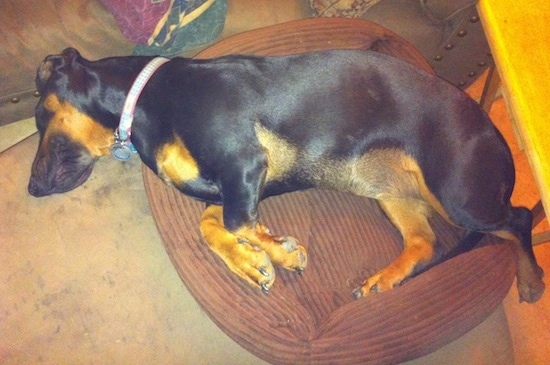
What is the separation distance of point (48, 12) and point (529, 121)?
2.01 metres

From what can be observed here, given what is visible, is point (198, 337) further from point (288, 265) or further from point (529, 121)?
point (529, 121)

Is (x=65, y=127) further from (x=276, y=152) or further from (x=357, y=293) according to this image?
(x=357, y=293)

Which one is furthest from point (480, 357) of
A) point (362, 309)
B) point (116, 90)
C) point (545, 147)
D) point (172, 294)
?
point (116, 90)

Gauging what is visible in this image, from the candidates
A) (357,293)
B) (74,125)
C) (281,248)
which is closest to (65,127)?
(74,125)

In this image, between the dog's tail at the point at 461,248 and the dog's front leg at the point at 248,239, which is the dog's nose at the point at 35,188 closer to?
the dog's front leg at the point at 248,239

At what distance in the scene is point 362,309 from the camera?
6.63 feet

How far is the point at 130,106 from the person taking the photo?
2.05m

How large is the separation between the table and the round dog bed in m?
0.46

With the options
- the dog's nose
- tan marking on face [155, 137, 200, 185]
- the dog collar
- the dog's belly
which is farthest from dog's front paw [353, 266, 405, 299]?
the dog's nose

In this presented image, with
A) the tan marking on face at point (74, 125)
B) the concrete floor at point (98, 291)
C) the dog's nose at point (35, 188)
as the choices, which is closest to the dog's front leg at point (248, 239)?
the concrete floor at point (98, 291)

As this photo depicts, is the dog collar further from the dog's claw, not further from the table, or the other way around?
the table

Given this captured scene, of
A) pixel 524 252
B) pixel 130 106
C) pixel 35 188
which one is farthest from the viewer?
pixel 524 252

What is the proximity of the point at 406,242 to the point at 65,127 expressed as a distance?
57.1 inches

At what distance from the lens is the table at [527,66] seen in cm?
192
